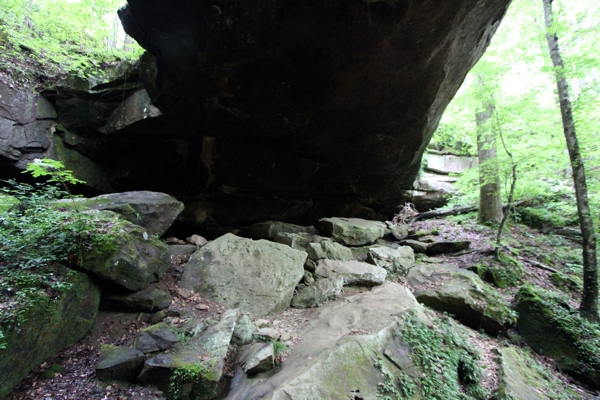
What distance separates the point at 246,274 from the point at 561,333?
640 cm

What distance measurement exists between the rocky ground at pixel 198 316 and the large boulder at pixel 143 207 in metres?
0.89

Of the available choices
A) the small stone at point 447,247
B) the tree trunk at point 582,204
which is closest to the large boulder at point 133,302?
the small stone at point 447,247

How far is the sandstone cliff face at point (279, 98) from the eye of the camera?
454 cm

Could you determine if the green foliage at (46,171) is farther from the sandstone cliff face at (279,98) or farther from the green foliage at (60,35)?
the green foliage at (60,35)

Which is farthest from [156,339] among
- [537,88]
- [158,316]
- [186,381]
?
[537,88]

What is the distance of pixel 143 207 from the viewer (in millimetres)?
5816

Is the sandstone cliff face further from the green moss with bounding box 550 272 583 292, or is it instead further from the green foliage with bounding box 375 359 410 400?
the green foliage with bounding box 375 359 410 400

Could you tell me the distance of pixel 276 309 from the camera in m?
5.07

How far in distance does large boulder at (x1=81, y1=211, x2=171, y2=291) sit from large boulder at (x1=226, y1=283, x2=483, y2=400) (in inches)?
88.8

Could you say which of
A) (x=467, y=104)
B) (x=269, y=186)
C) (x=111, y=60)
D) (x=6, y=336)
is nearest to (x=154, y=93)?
(x=111, y=60)

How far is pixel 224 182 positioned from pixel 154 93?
3.66m

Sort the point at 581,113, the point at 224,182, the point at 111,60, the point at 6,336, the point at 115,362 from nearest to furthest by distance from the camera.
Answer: the point at 6,336, the point at 115,362, the point at 581,113, the point at 111,60, the point at 224,182

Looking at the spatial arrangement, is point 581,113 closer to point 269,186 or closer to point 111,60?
point 269,186

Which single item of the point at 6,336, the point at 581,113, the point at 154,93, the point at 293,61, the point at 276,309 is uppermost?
the point at 581,113
